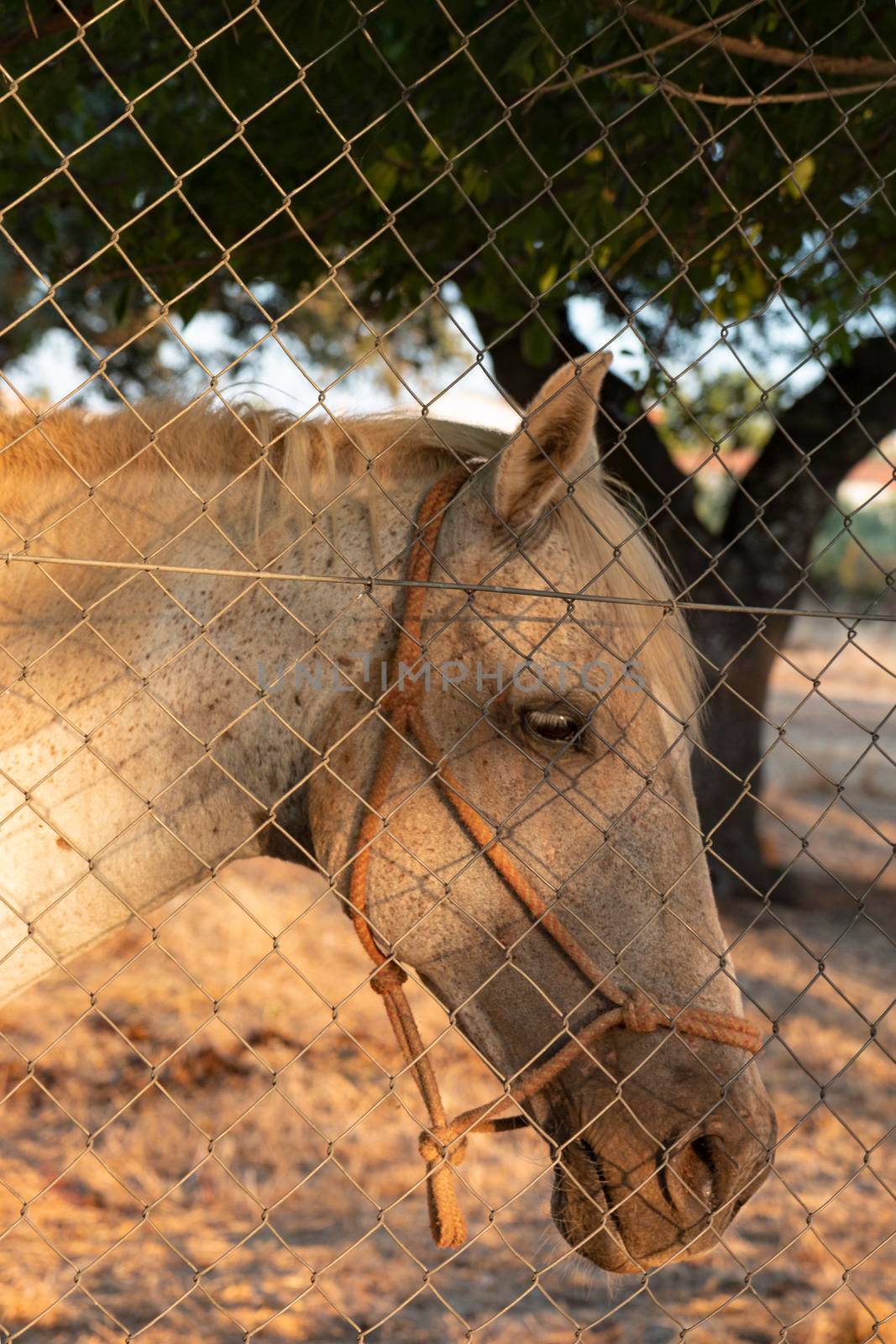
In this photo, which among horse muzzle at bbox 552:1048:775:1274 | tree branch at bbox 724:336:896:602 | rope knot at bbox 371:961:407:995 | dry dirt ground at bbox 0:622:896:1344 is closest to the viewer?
horse muzzle at bbox 552:1048:775:1274

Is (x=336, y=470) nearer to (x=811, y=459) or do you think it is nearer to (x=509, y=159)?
(x=509, y=159)

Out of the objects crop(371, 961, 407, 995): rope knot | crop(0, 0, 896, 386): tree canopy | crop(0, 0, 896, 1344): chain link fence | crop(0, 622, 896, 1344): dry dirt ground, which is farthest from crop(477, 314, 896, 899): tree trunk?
crop(371, 961, 407, 995): rope knot

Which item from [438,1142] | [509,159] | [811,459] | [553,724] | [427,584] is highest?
[509,159]

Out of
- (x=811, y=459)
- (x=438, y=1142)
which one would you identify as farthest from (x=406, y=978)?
(x=811, y=459)

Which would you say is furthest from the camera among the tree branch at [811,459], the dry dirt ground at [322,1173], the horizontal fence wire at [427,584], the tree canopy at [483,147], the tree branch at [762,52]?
the tree branch at [811,459]

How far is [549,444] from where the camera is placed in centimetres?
174

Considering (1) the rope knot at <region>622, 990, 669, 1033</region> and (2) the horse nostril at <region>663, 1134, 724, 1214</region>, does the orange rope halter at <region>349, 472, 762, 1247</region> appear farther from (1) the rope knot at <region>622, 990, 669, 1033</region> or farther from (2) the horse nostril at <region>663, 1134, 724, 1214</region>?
(2) the horse nostril at <region>663, 1134, 724, 1214</region>

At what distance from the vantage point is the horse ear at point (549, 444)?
166cm

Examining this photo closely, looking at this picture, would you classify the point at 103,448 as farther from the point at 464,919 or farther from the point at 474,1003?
the point at 474,1003

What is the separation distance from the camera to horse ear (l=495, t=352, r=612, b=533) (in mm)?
1657

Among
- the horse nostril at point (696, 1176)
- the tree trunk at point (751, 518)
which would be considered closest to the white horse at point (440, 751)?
the horse nostril at point (696, 1176)

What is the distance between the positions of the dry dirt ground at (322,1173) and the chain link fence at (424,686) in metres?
0.02

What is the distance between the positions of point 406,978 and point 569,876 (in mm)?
364

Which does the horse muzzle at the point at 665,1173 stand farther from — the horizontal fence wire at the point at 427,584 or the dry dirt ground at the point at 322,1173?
the horizontal fence wire at the point at 427,584
